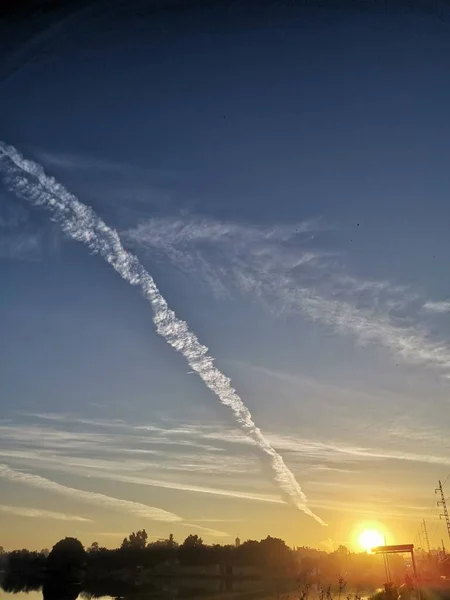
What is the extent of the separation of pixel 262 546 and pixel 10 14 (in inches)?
5797

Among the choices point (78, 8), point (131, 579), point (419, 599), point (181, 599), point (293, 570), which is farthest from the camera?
point (293, 570)

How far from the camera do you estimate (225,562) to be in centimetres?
12494

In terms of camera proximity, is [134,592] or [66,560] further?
[66,560]

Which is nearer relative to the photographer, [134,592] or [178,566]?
[134,592]

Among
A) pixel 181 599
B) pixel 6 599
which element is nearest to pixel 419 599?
pixel 181 599

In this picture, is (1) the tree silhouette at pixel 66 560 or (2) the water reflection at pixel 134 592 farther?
(1) the tree silhouette at pixel 66 560

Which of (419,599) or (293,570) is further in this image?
(293,570)

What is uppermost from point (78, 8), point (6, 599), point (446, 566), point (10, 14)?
point (78, 8)

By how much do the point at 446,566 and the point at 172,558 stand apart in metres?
88.7

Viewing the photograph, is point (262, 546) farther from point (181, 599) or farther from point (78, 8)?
point (78, 8)

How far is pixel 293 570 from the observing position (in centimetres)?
11881

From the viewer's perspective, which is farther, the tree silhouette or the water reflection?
the tree silhouette

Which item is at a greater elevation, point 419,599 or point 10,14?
point 10,14

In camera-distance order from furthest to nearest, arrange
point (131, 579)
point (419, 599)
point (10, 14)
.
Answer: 1. point (131, 579)
2. point (419, 599)
3. point (10, 14)
